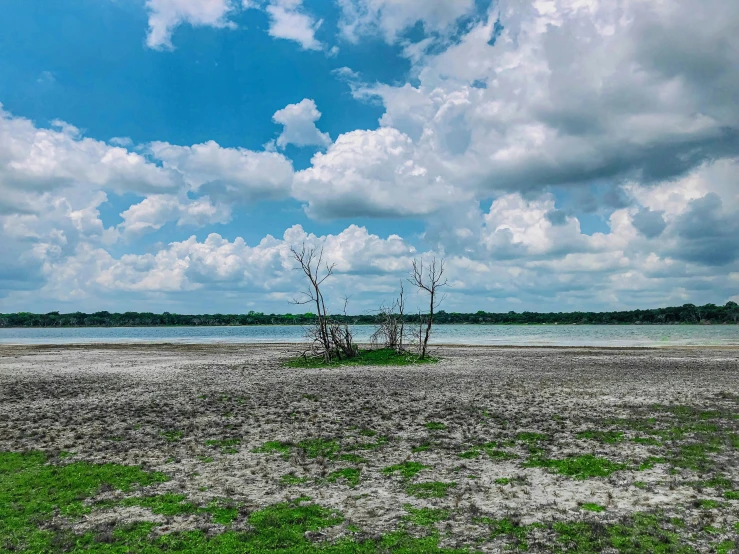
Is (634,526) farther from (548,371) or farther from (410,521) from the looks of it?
(548,371)

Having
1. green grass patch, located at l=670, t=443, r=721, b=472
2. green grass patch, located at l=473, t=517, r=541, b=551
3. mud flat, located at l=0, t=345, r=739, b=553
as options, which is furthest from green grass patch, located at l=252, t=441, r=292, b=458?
green grass patch, located at l=670, t=443, r=721, b=472

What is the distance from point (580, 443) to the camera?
1346 centimetres

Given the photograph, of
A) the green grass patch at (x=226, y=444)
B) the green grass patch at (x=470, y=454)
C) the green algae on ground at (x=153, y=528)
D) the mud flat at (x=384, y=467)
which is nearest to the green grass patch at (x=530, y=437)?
the mud flat at (x=384, y=467)

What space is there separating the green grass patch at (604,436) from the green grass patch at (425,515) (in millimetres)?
6864

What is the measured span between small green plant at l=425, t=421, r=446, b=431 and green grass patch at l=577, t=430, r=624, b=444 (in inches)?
147

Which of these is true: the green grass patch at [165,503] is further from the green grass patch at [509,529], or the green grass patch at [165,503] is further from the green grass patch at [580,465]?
the green grass patch at [580,465]

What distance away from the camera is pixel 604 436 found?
14234mm

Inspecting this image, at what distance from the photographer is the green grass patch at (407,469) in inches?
431

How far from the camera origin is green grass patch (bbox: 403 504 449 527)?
8305mm

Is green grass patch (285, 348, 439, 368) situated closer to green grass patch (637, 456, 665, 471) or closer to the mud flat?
the mud flat

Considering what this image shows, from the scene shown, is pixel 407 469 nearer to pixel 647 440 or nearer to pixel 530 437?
pixel 530 437

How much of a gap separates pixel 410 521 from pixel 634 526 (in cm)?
333

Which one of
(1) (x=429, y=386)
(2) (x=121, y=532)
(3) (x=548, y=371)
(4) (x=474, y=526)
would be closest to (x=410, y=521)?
(4) (x=474, y=526)

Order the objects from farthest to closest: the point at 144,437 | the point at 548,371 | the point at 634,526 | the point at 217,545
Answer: the point at 548,371, the point at 144,437, the point at 634,526, the point at 217,545
